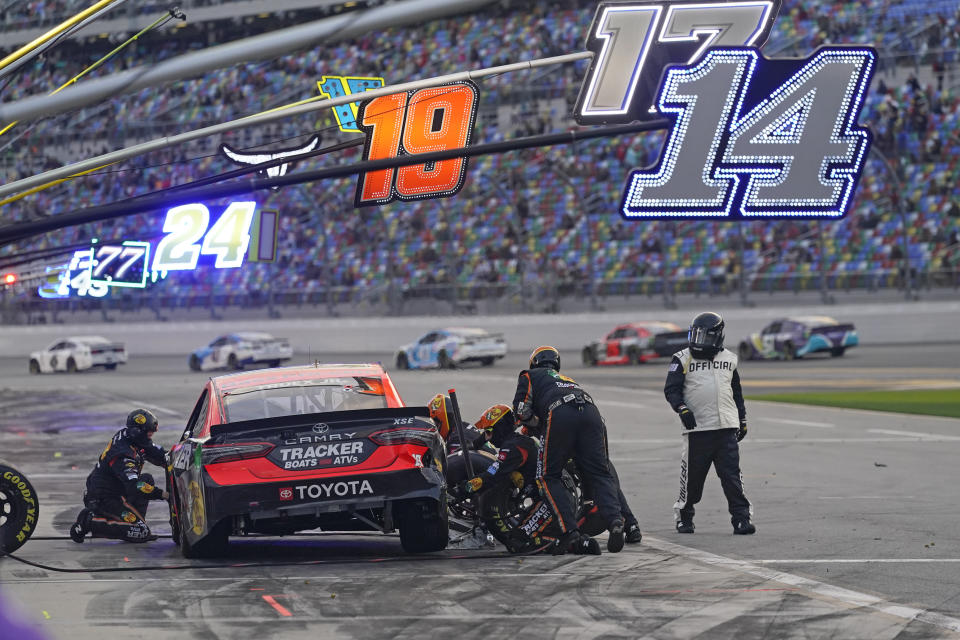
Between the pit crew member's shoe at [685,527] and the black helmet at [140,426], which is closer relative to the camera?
the pit crew member's shoe at [685,527]

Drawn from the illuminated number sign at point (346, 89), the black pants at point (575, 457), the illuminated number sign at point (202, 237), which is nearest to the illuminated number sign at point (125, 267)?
the illuminated number sign at point (202, 237)

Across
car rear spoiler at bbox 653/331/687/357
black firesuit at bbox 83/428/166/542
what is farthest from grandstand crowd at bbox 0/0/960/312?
black firesuit at bbox 83/428/166/542

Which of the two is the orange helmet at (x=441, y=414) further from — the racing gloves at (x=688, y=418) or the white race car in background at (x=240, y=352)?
the white race car in background at (x=240, y=352)

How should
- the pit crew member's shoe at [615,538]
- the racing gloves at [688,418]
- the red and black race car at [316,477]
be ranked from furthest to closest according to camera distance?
the racing gloves at [688,418]
the pit crew member's shoe at [615,538]
the red and black race car at [316,477]

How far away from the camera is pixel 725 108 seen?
13.4 meters

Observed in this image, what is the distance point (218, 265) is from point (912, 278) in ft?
86.1

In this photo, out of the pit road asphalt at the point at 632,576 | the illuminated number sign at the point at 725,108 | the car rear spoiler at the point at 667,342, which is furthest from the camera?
the car rear spoiler at the point at 667,342

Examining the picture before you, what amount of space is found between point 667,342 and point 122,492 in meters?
28.2

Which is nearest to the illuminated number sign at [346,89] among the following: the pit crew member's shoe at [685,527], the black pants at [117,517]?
the black pants at [117,517]

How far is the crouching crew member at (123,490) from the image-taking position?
404 inches

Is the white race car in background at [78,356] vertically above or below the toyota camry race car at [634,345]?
below

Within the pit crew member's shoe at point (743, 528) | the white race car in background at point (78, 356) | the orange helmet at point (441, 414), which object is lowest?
the white race car in background at point (78, 356)

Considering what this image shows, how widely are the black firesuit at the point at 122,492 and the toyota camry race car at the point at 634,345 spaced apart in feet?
91.4

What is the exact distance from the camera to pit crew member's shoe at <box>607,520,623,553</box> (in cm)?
896
